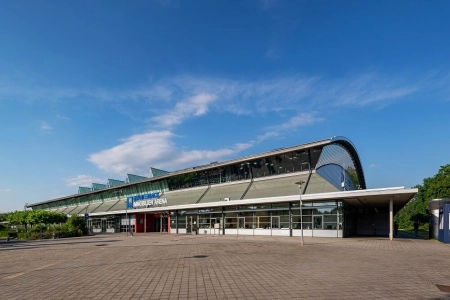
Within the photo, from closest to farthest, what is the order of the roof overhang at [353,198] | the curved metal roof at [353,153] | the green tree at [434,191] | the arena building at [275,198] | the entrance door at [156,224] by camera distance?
the roof overhang at [353,198], the arena building at [275,198], the curved metal roof at [353,153], the entrance door at [156,224], the green tree at [434,191]

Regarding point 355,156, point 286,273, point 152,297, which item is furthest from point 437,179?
point 152,297

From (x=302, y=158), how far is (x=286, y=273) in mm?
24008

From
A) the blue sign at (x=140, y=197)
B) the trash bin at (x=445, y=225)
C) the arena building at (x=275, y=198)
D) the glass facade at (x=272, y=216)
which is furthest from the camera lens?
the blue sign at (x=140, y=197)

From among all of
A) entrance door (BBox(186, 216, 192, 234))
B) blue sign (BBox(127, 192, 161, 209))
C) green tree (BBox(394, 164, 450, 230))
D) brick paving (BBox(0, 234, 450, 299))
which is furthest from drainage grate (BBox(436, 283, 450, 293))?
green tree (BBox(394, 164, 450, 230))

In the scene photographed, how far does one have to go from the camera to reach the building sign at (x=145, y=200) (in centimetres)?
4993

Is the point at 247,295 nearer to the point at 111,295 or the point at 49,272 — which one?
the point at 111,295

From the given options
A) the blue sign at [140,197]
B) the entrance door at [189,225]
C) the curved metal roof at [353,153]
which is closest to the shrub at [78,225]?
the blue sign at [140,197]

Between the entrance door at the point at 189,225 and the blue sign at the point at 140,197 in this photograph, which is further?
the blue sign at the point at 140,197

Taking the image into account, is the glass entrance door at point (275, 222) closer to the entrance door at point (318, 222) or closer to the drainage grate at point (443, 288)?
the entrance door at point (318, 222)

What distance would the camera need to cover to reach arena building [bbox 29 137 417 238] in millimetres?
28953

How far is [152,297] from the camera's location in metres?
7.97

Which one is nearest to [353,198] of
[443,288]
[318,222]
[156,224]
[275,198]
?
[318,222]

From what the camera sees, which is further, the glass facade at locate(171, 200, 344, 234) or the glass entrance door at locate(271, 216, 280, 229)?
the glass entrance door at locate(271, 216, 280, 229)

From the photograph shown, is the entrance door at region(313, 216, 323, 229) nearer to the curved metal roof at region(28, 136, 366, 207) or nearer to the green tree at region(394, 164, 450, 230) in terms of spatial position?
the curved metal roof at region(28, 136, 366, 207)
